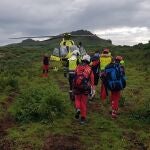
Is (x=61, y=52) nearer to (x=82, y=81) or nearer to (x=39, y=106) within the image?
(x=39, y=106)

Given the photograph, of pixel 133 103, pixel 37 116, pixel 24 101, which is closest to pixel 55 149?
pixel 37 116

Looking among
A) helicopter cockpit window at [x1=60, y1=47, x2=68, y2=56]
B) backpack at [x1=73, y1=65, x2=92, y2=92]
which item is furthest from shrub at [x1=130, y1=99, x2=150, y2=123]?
helicopter cockpit window at [x1=60, y1=47, x2=68, y2=56]

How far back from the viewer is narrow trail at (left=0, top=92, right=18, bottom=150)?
13087mm

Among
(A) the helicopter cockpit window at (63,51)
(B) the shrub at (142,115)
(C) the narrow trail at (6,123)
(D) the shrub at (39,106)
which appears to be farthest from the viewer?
(A) the helicopter cockpit window at (63,51)

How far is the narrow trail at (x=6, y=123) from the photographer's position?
515 inches

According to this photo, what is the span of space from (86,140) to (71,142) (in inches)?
19.5

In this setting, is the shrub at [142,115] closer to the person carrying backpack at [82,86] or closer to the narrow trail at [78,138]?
the narrow trail at [78,138]

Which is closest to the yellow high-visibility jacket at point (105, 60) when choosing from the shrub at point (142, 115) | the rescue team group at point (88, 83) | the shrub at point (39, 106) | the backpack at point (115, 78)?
the rescue team group at point (88, 83)

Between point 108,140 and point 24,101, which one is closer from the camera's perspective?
point 108,140

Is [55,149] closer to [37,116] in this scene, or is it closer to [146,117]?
[37,116]

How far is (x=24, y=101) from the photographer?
1677 cm

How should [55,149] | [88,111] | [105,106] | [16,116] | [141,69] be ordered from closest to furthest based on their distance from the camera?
[55,149] → [16,116] → [88,111] → [105,106] → [141,69]

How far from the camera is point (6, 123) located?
15.9 meters

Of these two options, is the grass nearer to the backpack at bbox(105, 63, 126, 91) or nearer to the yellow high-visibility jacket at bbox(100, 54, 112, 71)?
the backpack at bbox(105, 63, 126, 91)
